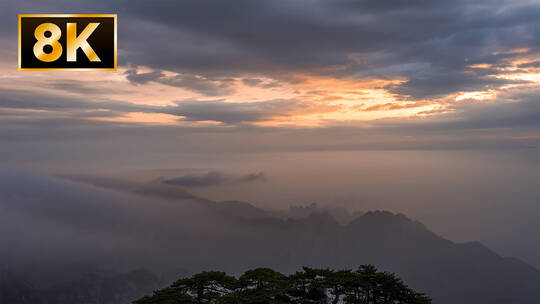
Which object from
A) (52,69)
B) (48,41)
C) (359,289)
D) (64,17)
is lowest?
(359,289)

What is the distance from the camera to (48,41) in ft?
145

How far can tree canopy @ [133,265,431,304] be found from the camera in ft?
177

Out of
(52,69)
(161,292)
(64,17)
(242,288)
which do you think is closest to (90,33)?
(64,17)

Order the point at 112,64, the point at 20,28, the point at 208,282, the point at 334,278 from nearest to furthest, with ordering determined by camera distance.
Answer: the point at 20,28, the point at 112,64, the point at 208,282, the point at 334,278

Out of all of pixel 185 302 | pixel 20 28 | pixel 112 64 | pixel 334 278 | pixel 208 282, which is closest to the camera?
pixel 20 28

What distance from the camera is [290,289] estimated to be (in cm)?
6022

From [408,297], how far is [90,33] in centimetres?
5850

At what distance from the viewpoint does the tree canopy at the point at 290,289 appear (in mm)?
54000

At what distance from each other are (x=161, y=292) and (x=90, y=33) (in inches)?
1476

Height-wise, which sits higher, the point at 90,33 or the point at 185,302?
the point at 90,33

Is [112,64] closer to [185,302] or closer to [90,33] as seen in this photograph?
[90,33]

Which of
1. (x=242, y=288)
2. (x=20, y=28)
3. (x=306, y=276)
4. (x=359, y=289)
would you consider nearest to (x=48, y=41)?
(x=20, y=28)

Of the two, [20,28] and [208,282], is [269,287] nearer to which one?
[208,282]

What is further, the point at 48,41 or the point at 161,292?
the point at 161,292
